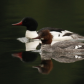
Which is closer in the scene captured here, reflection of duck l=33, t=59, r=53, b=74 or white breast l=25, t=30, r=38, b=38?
reflection of duck l=33, t=59, r=53, b=74

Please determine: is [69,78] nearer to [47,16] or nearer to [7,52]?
[7,52]

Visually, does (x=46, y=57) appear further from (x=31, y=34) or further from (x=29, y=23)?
(x=29, y=23)

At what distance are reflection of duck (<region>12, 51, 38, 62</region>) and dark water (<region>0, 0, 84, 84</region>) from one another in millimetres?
135

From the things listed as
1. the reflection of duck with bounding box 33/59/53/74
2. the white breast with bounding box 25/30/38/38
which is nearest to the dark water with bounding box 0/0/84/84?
the reflection of duck with bounding box 33/59/53/74

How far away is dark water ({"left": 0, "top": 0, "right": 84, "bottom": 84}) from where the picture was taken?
9.52 metres

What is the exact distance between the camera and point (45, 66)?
1057 centimetres

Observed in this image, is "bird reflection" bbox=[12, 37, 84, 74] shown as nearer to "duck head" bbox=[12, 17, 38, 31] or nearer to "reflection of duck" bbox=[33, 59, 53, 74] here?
"reflection of duck" bbox=[33, 59, 53, 74]

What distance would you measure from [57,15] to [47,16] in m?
0.61

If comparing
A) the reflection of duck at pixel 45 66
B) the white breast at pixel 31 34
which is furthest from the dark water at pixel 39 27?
the white breast at pixel 31 34

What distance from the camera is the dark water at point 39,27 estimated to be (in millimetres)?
9516

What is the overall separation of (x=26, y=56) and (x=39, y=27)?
636cm

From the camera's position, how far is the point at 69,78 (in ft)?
31.0

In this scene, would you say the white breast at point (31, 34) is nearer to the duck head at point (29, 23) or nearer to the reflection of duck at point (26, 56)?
the duck head at point (29, 23)

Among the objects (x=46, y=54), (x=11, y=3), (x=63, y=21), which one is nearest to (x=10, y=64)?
(x=46, y=54)
